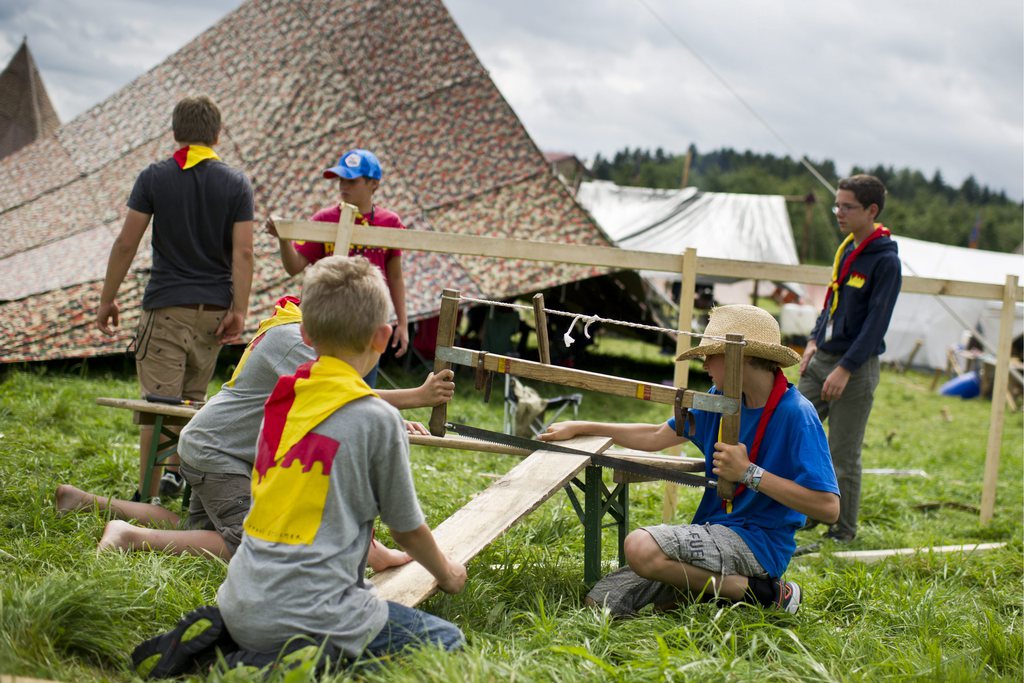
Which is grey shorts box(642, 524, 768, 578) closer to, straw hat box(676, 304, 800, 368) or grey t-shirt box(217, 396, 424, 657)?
straw hat box(676, 304, 800, 368)

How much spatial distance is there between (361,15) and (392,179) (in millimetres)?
2315

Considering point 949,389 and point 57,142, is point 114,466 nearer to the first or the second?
point 57,142

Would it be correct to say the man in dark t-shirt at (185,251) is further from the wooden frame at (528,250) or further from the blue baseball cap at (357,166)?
the blue baseball cap at (357,166)

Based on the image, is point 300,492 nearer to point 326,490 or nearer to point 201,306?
point 326,490

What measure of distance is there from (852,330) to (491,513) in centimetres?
298

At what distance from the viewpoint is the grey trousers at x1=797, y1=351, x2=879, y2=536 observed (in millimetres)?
5355

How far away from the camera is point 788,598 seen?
3.47m

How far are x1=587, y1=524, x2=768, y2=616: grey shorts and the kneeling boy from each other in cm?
111

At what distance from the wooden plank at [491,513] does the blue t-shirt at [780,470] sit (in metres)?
0.59

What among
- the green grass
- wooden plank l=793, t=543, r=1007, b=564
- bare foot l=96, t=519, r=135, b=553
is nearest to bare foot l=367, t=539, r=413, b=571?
the green grass

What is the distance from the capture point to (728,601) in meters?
3.30

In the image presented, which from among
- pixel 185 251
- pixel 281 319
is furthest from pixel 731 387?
pixel 185 251

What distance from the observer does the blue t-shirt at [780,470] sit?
3.21m

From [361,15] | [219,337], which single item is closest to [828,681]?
[219,337]
